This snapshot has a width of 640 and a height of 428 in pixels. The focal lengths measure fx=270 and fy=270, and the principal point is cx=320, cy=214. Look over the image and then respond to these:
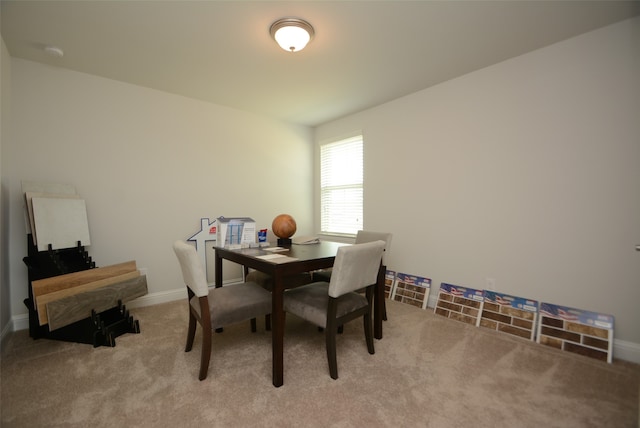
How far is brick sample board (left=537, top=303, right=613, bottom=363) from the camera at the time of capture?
1870 mm

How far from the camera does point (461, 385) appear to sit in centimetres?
160

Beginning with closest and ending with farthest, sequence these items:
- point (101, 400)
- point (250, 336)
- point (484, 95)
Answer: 1. point (101, 400)
2. point (250, 336)
3. point (484, 95)

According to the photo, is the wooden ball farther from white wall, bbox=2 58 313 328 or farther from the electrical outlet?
the electrical outlet

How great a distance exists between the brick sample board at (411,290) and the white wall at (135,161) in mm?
1918

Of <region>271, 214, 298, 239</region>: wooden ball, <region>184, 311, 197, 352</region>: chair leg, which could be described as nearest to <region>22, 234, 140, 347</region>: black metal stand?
<region>184, 311, 197, 352</region>: chair leg

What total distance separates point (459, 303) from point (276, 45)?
2.78 metres

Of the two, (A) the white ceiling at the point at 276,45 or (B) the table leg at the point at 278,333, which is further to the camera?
(A) the white ceiling at the point at 276,45

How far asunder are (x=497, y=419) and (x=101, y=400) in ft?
6.82

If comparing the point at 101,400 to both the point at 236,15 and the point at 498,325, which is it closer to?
the point at 236,15

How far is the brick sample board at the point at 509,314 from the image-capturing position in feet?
7.11

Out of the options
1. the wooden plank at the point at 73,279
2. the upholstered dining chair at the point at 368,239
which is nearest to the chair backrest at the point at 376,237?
the upholstered dining chair at the point at 368,239

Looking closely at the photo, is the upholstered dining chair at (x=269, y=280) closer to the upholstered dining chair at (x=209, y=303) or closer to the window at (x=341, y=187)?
the upholstered dining chair at (x=209, y=303)

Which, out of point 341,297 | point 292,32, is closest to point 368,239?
point 341,297

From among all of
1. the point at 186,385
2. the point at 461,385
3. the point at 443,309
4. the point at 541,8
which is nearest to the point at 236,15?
the point at 541,8
